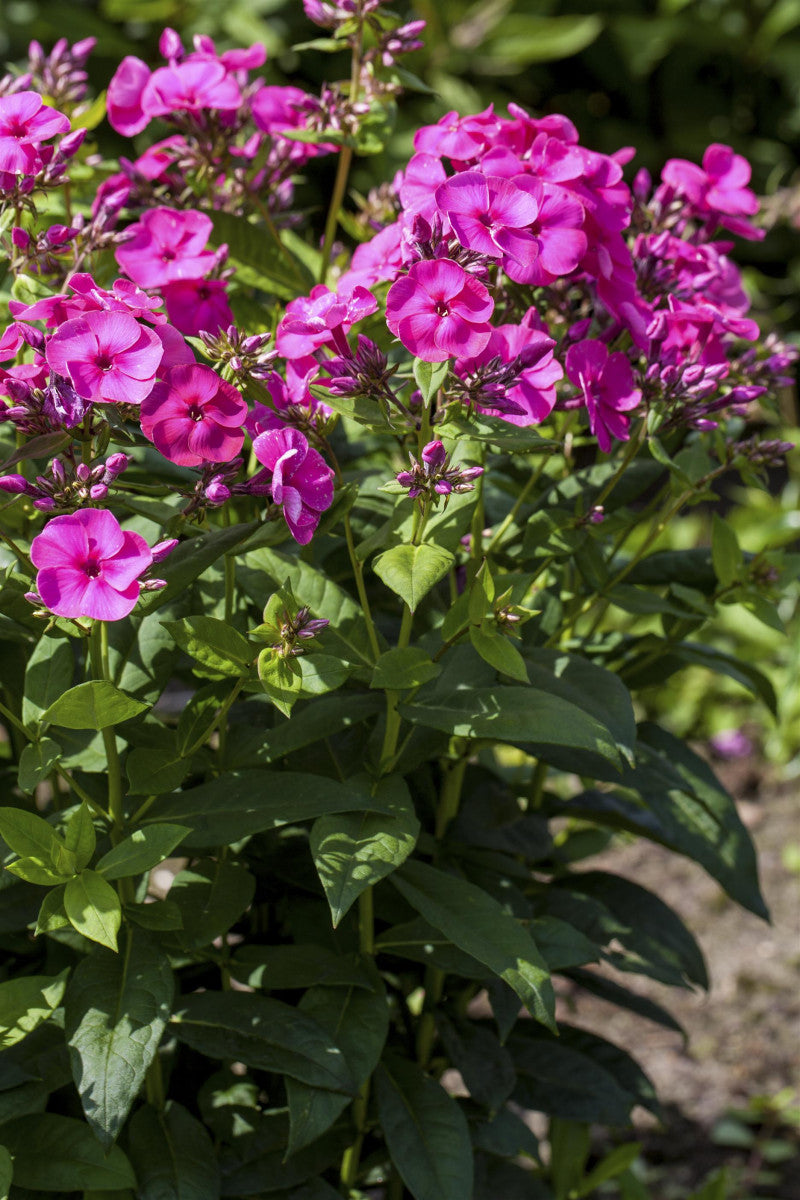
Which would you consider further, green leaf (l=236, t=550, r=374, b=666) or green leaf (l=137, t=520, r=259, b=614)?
green leaf (l=236, t=550, r=374, b=666)

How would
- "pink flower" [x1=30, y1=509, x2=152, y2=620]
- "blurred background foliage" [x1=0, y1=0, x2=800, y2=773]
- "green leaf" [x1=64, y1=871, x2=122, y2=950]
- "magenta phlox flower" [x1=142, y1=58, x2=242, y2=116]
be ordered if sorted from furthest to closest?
"blurred background foliage" [x1=0, y1=0, x2=800, y2=773], "magenta phlox flower" [x1=142, y1=58, x2=242, y2=116], "green leaf" [x1=64, y1=871, x2=122, y2=950], "pink flower" [x1=30, y1=509, x2=152, y2=620]

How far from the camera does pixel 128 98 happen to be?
57.9 inches

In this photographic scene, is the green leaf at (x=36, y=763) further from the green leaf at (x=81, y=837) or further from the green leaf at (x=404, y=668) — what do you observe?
the green leaf at (x=404, y=668)

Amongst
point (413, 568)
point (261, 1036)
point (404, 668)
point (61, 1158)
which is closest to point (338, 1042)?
point (261, 1036)

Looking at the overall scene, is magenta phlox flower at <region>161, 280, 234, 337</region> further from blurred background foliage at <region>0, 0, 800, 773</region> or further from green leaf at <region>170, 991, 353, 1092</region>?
blurred background foliage at <region>0, 0, 800, 773</region>

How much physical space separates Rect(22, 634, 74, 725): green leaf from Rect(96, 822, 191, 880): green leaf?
15cm

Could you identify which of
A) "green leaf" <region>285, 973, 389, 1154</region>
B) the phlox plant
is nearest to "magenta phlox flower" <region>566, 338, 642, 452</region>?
the phlox plant

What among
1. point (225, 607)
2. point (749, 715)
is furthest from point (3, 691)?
point (749, 715)

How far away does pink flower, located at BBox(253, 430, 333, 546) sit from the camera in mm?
960

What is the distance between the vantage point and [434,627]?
1313 millimetres

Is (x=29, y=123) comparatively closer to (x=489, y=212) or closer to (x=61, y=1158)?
(x=489, y=212)

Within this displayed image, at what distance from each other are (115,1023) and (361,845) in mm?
263

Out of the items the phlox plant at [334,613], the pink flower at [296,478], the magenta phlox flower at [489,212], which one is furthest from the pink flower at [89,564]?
the magenta phlox flower at [489,212]

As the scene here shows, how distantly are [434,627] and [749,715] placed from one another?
8.40 ft
